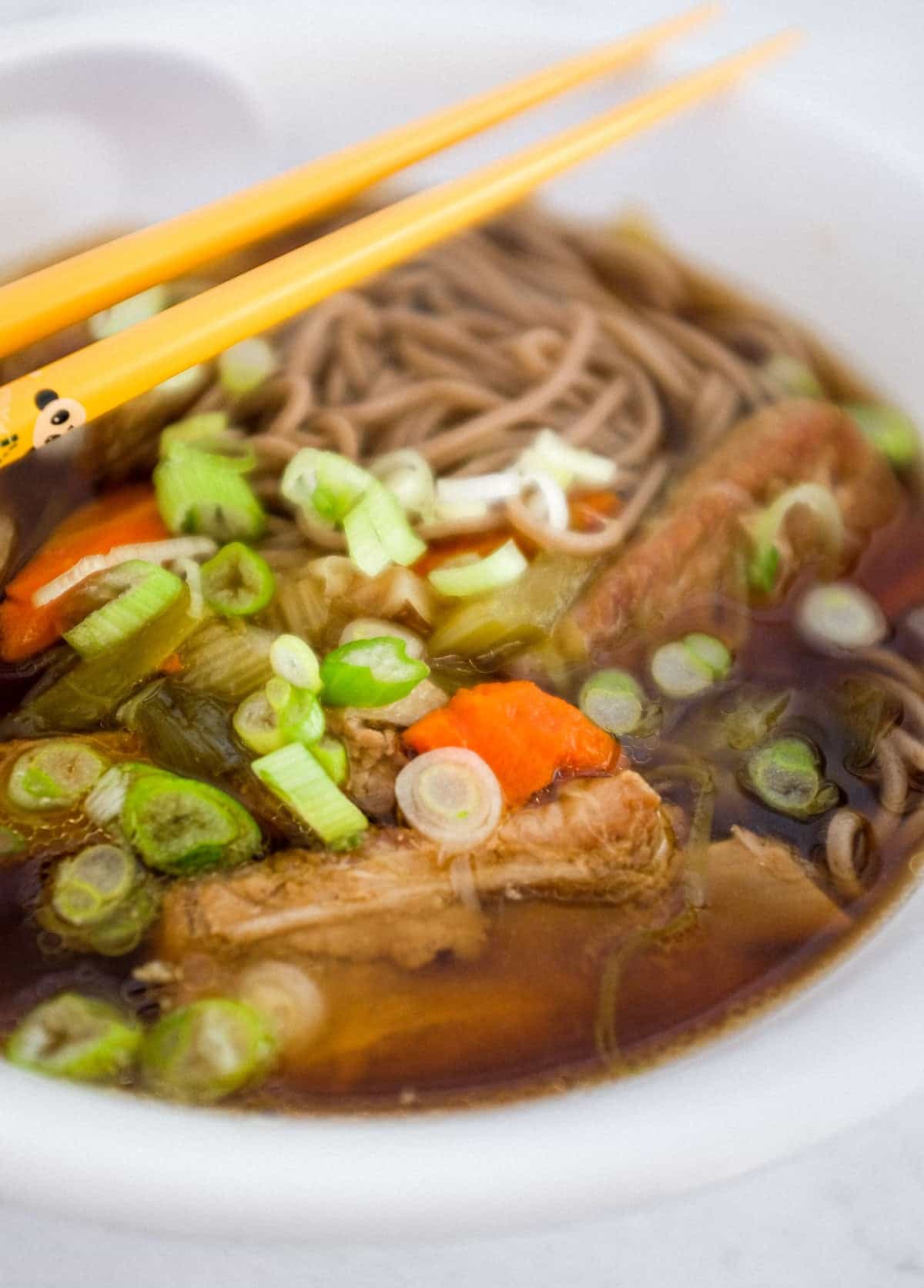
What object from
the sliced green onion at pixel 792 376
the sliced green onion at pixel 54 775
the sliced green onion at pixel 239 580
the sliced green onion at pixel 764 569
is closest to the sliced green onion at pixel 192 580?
the sliced green onion at pixel 239 580

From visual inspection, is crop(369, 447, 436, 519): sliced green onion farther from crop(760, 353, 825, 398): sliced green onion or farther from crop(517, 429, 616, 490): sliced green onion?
crop(760, 353, 825, 398): sliced green onion

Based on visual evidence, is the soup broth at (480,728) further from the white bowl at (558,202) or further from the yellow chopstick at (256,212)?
the yellow chopstick at (256,212)

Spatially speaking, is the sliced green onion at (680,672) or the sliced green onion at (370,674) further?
the sliced green onion at (680,672)

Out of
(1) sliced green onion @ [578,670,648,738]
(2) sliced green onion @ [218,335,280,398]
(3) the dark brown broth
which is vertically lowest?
(3) the dark brown broth

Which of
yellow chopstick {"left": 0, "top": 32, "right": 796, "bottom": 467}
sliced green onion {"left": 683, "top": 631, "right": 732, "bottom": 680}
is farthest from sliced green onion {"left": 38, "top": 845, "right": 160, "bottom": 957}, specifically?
sliced green onion {"left": 683, "top": 631, "right": 732, "bottom": 680}

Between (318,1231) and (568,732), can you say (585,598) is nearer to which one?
(568,732)

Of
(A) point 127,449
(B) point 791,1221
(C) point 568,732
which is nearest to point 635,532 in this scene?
(C) point 568,732
